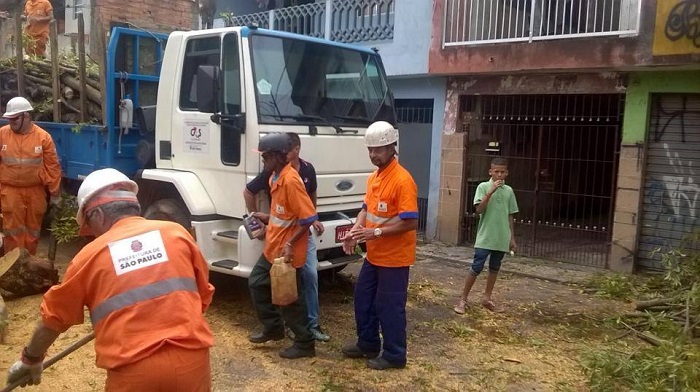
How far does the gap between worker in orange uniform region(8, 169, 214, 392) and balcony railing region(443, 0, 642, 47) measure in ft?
23.6

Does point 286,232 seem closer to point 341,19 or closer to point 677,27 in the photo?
point 677,27

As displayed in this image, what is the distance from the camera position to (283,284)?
15.1ft

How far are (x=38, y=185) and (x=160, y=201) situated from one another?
1507 millimetres

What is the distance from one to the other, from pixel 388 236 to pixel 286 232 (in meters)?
0.76

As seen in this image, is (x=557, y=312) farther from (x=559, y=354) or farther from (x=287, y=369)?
(x=287, y=369)

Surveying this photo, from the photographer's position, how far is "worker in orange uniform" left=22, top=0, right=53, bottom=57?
8750mm

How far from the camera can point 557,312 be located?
261 inches

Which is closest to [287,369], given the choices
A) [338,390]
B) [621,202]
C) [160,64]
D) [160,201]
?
[338,390]

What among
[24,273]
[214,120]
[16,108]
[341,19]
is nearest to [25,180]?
[16,108]

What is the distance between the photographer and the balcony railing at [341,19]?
1099 cm

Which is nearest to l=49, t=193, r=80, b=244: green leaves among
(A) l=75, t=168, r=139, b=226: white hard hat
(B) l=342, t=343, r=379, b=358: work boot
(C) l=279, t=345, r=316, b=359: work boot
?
(C) l=279, t=345, r=316, b=359: work boot

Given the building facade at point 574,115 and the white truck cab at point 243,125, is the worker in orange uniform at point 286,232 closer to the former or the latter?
the white truck cab at point 243,125

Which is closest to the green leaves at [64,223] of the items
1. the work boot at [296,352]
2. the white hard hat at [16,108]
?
the white hard hat at [16,108]

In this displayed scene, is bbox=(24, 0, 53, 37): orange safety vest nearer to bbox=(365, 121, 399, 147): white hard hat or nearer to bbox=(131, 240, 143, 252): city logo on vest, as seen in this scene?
bbox=(365, 121, 399, 147): white hard hat
